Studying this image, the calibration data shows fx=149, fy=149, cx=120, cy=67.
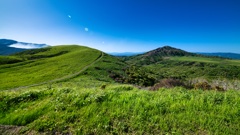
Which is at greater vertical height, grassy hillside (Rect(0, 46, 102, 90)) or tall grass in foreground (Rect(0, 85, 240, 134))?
tall grass in foreground (Rect(0, 85, 240, 134))

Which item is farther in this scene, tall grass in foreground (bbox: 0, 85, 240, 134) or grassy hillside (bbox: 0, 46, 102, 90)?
grassy hillside (bbox: 0, 46, 102, 90)

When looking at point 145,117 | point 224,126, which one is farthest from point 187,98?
point 145,117

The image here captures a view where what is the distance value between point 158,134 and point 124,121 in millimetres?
1476

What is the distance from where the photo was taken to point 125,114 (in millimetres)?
6711

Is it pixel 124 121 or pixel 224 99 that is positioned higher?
pixel 224 99

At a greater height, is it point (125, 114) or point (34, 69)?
point (125, 114)

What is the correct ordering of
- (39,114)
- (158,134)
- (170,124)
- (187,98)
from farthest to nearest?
(187,98)
(39,114)
(170,124)
(158,134)

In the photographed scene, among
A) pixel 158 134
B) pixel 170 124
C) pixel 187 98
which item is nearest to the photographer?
pixel 158 134

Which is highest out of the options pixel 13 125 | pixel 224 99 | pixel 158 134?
pixel 224 99

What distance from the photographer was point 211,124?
5.86 m

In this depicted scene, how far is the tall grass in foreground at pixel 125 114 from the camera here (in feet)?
19.2

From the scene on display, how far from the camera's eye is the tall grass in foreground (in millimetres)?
5859

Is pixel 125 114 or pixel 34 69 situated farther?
pixel 34 69

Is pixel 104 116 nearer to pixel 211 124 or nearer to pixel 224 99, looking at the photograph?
pixel 211 124
